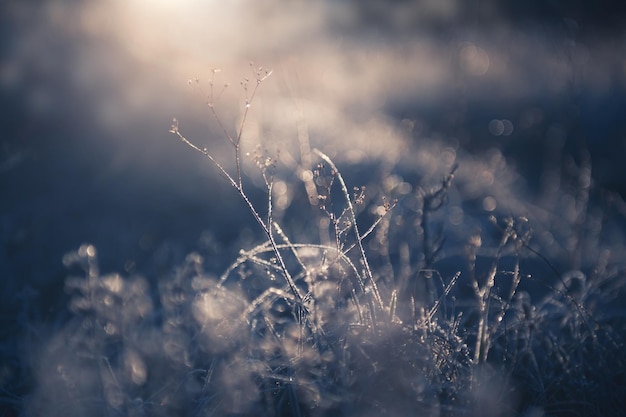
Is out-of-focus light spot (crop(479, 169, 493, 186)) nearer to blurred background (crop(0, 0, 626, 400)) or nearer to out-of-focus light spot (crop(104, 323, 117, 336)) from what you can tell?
blurred background (crop(0, 0, 626, 400))

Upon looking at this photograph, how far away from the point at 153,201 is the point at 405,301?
7.79 ft

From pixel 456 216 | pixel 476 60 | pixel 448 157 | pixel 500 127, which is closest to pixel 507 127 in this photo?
pixel 500 127

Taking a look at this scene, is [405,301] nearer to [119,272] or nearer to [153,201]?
[119,272]

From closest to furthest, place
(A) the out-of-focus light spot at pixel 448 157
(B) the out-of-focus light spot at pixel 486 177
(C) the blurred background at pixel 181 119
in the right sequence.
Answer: (C) the blurred background at pixel 181 119 → (B) the out-of-focus light spot at pixel 486 177 → (A) the out-of-focus light spot at pixel 448 157

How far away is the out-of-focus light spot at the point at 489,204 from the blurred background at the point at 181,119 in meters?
0.69

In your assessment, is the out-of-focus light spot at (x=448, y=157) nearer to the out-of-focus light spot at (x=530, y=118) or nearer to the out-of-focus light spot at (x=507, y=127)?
the out-of-focus light spot at (x=530, y=118)

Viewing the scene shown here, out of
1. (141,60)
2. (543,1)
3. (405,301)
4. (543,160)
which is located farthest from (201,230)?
(543,1)

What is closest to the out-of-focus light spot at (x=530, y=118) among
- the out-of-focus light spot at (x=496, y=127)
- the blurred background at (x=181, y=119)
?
the blurred background at (x=181, y=119)

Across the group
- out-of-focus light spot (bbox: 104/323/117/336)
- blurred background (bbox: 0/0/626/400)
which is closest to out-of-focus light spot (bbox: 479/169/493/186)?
blurred background (bbox: 0/0/626/400)

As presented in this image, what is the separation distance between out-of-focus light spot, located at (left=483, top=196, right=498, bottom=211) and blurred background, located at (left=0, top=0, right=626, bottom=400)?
0.69 meters

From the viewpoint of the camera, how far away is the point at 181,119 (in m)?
5.16

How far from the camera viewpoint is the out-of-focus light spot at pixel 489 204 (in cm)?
412

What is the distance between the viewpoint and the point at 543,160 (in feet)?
21.8

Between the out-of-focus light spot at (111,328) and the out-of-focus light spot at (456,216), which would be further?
the out-of-focus light spot at (456,216)
